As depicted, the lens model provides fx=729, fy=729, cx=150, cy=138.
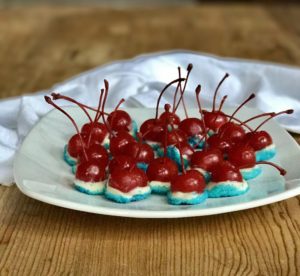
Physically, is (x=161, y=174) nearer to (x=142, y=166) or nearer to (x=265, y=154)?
(x=142, y=166)

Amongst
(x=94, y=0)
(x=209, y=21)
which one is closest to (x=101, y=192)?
(x=209, y=21)

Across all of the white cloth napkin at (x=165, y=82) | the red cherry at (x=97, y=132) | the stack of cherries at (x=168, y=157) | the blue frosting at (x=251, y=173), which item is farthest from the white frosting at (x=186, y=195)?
the white cloth napkin at (x=165, y=82)

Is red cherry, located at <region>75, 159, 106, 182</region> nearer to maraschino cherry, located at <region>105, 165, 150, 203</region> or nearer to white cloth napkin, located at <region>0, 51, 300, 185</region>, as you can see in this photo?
maraschino cherry, located at <region>105, 165, 150, 203</region>

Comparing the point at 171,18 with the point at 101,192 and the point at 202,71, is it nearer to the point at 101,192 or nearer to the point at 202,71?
the point at 202,71

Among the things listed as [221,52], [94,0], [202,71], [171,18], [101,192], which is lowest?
[94,0]

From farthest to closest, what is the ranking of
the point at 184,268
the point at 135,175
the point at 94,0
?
the point at 94,0 < the point at 135,175 < the point at 184,268

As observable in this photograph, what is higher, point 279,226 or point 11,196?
point 279,226

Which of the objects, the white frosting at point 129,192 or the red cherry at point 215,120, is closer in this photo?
the white frosting at point 129,192

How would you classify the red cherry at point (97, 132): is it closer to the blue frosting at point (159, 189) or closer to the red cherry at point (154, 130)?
the red cherry at point (154, 130)
